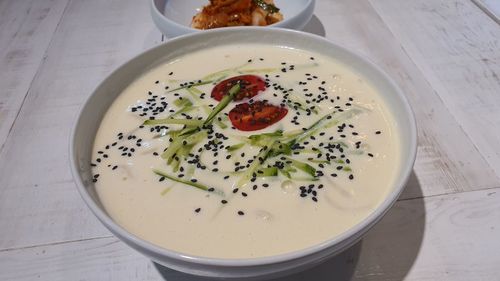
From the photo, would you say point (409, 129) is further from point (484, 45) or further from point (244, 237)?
point (484, 45)

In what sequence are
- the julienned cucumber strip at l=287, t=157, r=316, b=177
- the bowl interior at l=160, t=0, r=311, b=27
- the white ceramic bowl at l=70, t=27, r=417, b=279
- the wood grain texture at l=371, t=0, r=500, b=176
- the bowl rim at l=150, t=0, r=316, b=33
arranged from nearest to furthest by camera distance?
1. the white ceramic bowl at l=70, t=27, r=417, b=279
2. the julienned cucumber strip at l=287, t=157, r=316, b=177
3. the wood grain texture at l=371, t=0, r=500, b=176
4. the bowl rim at l=150, t=0, r=316, b=33
5. the bowl interior at l=160, t=0, r=311, b=27

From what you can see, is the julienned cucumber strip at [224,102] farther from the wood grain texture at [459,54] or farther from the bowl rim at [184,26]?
the wood grain texture at [459,54]

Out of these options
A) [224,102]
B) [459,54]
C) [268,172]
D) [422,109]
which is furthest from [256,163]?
[459,54]

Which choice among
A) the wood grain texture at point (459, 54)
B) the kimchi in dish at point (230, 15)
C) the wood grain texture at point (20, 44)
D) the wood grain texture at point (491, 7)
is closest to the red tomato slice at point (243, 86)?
the kimchi in dish at point (230, 15)

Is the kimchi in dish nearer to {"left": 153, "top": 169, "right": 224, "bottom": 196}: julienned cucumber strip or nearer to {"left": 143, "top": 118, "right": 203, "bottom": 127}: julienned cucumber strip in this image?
{"left": 143, "top": 118, "right": 203, "bottom": 127}: julienned cucumber strip

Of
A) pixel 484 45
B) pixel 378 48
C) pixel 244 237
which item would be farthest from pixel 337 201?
pixel 484 45

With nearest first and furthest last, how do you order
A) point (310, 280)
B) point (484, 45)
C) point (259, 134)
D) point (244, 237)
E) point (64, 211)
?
1. point (244, 237)
2. point (310, 280)
3. point (259, 134)
4. point (64, 211)
5. point (484, 45)

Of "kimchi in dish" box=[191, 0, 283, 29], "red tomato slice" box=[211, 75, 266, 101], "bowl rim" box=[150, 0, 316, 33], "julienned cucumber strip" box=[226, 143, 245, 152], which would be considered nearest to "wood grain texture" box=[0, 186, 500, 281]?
"julienned cucumber strip" box=[226, 143, 245, 152]
